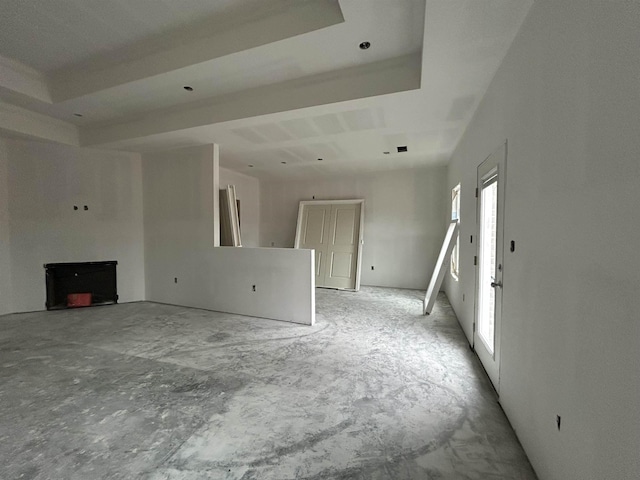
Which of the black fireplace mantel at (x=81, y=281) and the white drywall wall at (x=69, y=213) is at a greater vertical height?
the white drywall wall at (x=69, y=213)

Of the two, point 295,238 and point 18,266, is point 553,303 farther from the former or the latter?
point 18,266

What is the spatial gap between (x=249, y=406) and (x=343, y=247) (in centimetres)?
474

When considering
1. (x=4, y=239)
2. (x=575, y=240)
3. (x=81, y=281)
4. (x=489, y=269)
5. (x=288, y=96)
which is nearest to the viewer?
(x=575, y=240)

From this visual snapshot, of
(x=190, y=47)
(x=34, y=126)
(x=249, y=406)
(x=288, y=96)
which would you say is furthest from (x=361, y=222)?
(x=34, y=126)

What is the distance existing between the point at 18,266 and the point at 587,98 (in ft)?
23.2

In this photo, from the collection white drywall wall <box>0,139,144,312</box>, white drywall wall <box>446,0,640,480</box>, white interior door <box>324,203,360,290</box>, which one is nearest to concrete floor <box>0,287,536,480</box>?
white drywall wall <box>446,0,640,480</box>

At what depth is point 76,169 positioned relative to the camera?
4734 millimetres

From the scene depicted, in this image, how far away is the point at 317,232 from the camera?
6.82 metres

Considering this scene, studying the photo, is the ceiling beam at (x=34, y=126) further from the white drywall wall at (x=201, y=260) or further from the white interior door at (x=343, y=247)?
the white interior door at (x=343, y=247)

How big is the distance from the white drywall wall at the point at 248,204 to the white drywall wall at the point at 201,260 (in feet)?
5.97

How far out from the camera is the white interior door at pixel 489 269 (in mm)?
2146

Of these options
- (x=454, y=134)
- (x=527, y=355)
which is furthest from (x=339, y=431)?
(x=454, y=134)

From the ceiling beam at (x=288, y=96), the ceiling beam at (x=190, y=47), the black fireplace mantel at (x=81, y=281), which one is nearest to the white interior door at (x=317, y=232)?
the ceiling beam at (x=288, y=96)

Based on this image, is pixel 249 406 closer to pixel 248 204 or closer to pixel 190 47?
pixel 190 47
